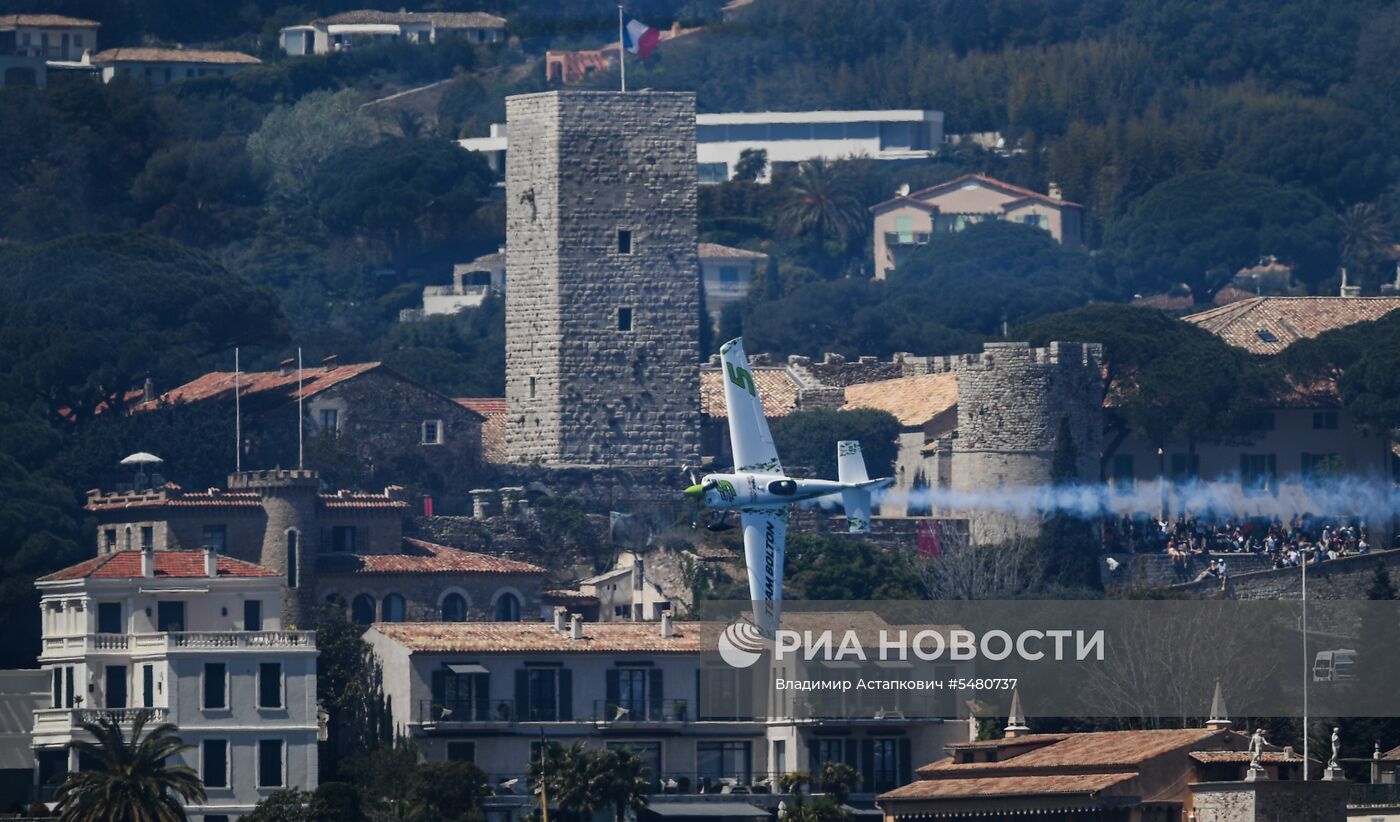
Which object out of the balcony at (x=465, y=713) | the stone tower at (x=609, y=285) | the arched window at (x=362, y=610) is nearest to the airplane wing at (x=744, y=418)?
the balcony at (x=465, y=713)

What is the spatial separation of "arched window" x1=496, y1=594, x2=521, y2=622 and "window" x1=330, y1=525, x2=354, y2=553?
11.9 feet

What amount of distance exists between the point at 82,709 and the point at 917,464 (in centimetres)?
3357

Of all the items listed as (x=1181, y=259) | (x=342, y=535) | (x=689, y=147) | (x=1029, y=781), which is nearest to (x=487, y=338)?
Answer: (x=1181, y=259)

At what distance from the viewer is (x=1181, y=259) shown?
16425cm

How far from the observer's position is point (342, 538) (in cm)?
9744

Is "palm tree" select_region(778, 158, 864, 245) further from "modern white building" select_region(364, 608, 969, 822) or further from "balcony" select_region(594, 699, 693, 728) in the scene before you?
"balcony" select_region(594, 699, 693, 728)

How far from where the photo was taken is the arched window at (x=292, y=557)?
→ 95356mm

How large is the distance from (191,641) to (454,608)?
11811mm

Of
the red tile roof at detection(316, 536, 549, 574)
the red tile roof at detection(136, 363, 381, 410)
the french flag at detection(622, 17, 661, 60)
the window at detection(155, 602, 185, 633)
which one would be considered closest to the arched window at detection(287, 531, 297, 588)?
the red tile roof at detection(316, 536, 549, 574)

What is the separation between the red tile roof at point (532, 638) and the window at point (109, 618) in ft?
17.5

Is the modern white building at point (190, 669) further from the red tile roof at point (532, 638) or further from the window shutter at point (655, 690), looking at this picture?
the window shutter at point (655, 690)

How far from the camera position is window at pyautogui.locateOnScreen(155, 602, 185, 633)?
87.3 m

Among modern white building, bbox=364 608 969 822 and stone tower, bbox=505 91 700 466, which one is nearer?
modern white building, bbox=364 608 969 822

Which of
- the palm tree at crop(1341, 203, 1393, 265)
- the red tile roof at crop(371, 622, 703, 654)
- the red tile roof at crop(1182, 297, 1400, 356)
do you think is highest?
the palm tree at crop(1341, 203, 1393, 265)
